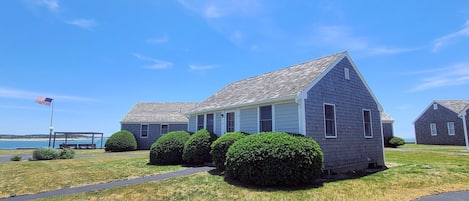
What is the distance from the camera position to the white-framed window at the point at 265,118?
11900 millimetres

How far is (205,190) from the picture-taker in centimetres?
809

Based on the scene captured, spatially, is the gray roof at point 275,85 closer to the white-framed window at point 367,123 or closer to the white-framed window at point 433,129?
the white-framed window at point 367,123

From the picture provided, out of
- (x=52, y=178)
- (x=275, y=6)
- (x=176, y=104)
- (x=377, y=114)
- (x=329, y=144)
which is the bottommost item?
(x=52, y=178)

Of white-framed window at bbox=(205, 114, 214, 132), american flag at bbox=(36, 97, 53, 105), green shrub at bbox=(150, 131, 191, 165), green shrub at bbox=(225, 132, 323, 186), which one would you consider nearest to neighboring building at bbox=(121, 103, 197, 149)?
american flag at bbox=(36, 97, 53, 105)

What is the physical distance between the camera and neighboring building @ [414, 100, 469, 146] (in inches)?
1097

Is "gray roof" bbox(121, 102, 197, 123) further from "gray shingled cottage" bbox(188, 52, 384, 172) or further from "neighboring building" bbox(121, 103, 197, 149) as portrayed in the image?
"gray shingled cottage" bbox(188, 52, 384, 172)

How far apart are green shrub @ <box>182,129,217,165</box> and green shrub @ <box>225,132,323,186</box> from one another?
479 cm

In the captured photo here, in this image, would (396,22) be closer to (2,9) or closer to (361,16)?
(361,16)

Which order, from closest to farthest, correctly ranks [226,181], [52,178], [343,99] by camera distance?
[226,181], [52,178], [343,99]

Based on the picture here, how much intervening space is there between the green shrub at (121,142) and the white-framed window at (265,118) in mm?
19009

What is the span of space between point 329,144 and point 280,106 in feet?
8.66

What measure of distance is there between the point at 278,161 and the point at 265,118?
3940 millimetres

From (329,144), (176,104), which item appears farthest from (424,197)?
(176,104)

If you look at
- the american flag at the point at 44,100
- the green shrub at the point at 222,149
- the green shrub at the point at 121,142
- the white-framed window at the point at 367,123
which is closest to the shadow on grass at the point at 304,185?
the green shrub at the point at 222,149
